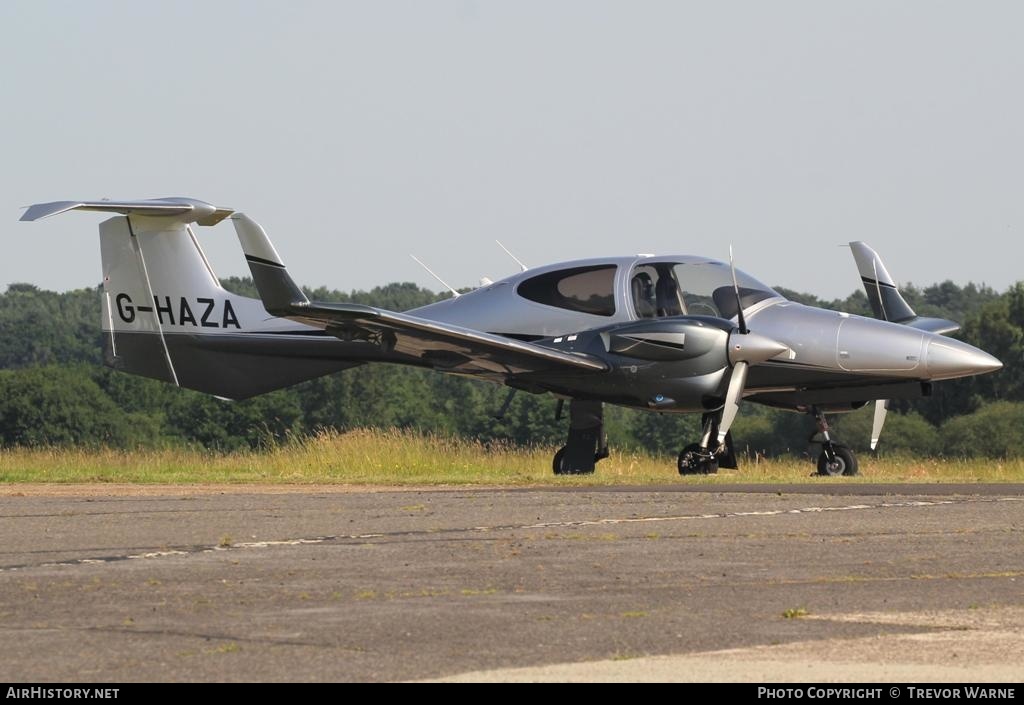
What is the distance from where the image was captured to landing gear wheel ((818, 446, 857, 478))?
2159 cm

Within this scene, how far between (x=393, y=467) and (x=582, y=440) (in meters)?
2.71

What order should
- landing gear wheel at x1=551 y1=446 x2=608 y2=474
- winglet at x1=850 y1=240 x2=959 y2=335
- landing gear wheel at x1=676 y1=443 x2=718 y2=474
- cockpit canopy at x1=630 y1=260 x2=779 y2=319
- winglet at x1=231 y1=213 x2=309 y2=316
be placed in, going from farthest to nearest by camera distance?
winglet at x1=850 y1=240 x2=959 y2=335
landing gear wheel at x1=551 y1=446 x2=608 y2=474
cockpit canopy at x1=630 y1=260 x2=779 y2=319
landing gear wheel at x1=676 y1=443 x2=718 y2=474
winglet at x1=231 y1=213 x2=309 y2=316

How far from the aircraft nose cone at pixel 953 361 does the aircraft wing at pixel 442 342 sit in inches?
151

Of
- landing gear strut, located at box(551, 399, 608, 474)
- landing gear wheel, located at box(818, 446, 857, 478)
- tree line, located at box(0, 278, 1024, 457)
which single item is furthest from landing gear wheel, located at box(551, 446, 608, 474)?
tree line, located at box(0, 278, 1024, 457)

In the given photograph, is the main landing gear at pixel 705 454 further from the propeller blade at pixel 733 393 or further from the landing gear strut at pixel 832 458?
the landing gear strut at pixel 832 458

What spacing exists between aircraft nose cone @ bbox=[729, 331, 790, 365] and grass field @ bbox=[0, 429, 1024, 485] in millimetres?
1381

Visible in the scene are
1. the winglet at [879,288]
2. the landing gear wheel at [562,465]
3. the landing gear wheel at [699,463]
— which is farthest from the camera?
the winglet at [879,288]

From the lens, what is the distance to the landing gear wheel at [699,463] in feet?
65.9

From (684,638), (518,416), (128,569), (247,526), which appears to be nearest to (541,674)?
(684,638)

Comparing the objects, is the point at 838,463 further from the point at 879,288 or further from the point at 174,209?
the point at 174,209

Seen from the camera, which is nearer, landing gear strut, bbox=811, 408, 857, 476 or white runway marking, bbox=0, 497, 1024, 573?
white runway marking, bbox=0, 497, 1024, 573

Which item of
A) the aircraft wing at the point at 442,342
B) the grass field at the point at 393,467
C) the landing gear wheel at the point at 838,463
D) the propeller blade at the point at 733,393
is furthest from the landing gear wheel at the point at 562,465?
the landing gear wheel at the point at 838,463

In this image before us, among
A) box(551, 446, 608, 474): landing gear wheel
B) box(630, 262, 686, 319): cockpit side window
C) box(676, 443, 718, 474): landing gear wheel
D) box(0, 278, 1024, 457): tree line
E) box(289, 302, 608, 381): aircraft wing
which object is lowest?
box(0, 278, 1024, 457): tree line

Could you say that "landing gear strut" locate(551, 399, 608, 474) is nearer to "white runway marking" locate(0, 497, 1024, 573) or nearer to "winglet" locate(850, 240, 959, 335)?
"winglet" locate(850, 240, 959, 335)
